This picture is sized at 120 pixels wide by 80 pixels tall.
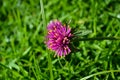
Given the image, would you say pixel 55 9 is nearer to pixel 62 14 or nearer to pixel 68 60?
pixel 62 14

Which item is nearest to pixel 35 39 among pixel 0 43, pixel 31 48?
pixel 31 48

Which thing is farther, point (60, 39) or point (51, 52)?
point (51, 52)

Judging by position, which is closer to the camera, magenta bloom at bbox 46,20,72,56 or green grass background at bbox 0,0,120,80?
magenta bloom at bbox 46,20,72,56

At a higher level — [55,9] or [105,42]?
[55,9]

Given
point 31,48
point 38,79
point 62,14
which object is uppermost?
point 62,14
